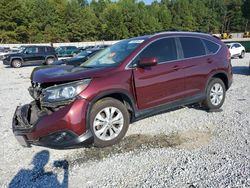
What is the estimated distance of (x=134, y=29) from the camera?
268 ft

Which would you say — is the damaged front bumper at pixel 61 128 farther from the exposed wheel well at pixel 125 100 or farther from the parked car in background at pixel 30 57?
the parked car in background at pixel 30 57

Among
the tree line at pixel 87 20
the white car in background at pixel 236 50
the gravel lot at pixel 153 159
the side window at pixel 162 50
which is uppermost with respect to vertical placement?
the tree line at pixel 87 20

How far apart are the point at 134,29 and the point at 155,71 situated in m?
78.5

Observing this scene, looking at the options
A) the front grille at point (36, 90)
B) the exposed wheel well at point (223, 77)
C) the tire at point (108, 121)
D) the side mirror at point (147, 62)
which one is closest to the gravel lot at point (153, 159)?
the tire at point (108, 121)

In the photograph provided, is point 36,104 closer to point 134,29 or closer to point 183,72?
point 183,72

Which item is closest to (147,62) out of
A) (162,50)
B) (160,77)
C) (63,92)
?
(160,77)

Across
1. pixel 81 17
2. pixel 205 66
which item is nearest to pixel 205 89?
pixel 205 66

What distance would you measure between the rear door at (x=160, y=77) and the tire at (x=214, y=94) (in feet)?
2.96

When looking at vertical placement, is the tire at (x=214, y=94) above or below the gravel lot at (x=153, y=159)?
above

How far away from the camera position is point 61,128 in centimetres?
425

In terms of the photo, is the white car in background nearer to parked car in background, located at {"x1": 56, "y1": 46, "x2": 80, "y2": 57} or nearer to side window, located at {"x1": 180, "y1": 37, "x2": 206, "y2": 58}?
side window, located at {"x1": 180, "y1": 37, "x2": 206, "y2": 58}

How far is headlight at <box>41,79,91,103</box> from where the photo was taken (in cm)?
434

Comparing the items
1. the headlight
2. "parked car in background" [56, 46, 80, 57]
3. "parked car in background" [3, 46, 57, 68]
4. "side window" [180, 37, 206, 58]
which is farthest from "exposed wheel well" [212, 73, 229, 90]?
"parked car in background" [56, 46, 80, 57]

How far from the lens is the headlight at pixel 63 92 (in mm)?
4336
